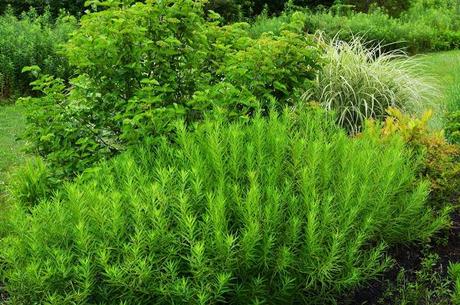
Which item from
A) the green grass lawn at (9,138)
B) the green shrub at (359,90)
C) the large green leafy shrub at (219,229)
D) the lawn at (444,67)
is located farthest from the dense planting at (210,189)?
the lawn at (444,67)

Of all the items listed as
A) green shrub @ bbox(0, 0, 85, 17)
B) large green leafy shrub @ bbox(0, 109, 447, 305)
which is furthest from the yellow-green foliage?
green shrub @ bbox(0, 0, 85, 17)

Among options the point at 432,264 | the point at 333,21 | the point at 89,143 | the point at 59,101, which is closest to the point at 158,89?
the point at 89,143

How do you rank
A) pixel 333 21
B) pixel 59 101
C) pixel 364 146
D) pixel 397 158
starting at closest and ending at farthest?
pixel 397 158 < pixel 364 146 < pixel 59 101 < pixel 333 21

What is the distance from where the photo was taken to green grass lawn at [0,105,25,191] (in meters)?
7.09

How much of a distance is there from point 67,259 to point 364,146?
1.77 m

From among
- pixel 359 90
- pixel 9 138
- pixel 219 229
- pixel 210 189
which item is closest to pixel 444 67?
pixel 359 90

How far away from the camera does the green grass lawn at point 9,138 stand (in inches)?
279

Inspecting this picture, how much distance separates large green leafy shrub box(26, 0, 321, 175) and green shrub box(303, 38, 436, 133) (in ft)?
8.17

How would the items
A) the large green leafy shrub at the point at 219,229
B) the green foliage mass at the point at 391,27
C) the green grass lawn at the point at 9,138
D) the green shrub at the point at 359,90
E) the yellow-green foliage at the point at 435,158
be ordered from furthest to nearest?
the green foliage mass at the point at 391,27, the green shrub at the point at 359,90, the green grass lawn at the point at 9,138, the yellow-green foliage at the point at 435,158, the large green leafy shrub at the point at 219,229

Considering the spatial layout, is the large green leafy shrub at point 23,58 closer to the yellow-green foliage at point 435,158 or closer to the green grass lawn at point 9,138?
the green grass lawn at point 9,138

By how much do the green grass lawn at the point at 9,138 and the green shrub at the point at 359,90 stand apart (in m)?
3.39

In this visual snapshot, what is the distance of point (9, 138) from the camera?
27.0 feet

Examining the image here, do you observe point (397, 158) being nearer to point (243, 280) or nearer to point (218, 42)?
point (243, 280)

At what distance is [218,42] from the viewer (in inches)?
190
